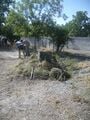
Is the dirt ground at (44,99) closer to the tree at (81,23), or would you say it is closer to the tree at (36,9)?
the tree at (36,9)

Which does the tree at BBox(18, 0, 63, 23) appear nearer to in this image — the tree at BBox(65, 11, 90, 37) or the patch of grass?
the patch of grass

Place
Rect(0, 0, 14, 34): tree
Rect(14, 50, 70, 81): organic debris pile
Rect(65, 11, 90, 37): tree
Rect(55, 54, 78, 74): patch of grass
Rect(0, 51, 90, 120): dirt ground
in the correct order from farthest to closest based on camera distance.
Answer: Rect(65, 11, 90, 37): tree
Rect(0, 0, 14, 34): tree
Rect(55, 54, 78, 74): patch of grass
Rect(14, 50, 70, 81): organic debris pile
Rect(0, 51, 90, 120): dirt ground

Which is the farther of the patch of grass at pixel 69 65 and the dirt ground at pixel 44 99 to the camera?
the patch of grass at pixel 69 65

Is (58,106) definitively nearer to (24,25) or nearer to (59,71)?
(59,71)

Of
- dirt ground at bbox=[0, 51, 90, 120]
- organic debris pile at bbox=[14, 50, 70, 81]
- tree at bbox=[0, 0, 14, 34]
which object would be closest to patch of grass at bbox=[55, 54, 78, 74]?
organic debris pile at bbox=[14, 50, 70, 81]

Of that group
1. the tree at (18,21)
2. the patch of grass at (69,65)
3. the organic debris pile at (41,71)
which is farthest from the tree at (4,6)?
the organic debris pile at (41,71)

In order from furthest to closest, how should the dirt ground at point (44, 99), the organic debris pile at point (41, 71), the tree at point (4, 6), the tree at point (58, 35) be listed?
the tree at point (4, 6) → the tree at point (58, 35) → the organic debris pile at point (41, 71) → the dirt ground at point (44, 99)

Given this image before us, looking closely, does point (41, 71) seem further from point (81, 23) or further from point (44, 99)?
point (81, 23)

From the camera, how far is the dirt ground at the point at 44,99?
8242 mm

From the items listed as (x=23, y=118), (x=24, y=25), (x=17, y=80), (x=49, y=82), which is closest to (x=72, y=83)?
(x=49, y=82)

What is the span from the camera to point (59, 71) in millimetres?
14180

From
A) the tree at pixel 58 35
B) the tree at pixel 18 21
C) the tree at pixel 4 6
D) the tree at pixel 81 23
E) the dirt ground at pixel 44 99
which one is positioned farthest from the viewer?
the tree at pixel 81 23

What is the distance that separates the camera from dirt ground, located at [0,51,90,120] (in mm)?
8242

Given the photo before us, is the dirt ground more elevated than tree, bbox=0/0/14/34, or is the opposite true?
tree, bbox=0/0/14/34
